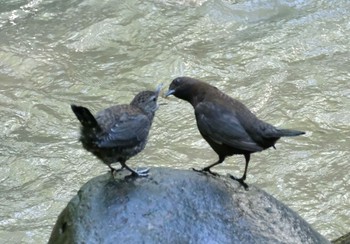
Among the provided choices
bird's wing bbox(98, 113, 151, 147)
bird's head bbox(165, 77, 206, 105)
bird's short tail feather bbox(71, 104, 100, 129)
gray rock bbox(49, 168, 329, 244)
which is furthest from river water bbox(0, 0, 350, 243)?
bird's short tail feather bbox(71, 104, 100, 129)

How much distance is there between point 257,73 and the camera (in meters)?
9.29

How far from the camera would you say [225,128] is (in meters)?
4.34

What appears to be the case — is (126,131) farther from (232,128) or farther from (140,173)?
(232,128)

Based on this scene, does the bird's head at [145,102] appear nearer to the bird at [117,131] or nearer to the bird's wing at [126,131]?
the bird at [117,131]

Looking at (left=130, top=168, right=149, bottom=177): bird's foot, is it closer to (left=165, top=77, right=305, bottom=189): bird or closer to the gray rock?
the gray rock

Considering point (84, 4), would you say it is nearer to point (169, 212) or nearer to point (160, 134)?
point (160, 134)

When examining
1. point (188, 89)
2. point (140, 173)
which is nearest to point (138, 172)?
point (140, 173)

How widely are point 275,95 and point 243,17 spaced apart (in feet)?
8.46

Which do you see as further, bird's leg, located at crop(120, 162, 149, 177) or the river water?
the river water

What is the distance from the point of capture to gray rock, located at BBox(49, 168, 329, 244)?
12.5 feet

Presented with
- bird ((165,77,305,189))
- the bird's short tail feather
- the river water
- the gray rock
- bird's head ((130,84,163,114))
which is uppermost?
the bird's short tail feather

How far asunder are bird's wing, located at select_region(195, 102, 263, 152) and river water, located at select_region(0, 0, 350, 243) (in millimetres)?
2591

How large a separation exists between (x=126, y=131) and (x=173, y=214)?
1.87ft

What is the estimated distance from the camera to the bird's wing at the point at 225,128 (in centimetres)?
434
